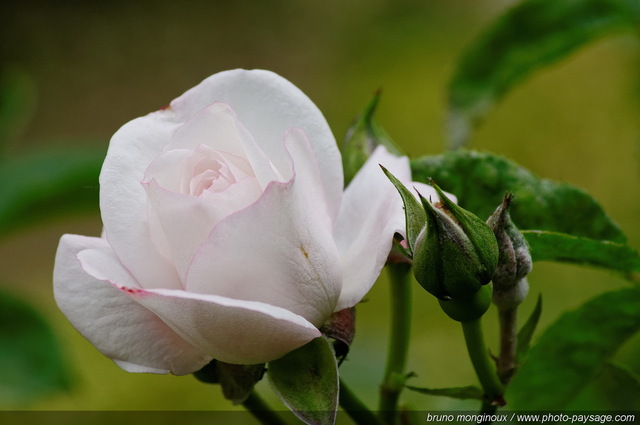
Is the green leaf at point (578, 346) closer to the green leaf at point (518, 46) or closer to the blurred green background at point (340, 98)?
the blurred green background at point (340, 98)

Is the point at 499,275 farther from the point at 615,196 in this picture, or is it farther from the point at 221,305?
the point at 615,196

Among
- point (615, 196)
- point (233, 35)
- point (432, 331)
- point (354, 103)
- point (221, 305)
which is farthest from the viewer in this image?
point (233, 35)

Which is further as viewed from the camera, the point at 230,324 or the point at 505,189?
the point at 505,189

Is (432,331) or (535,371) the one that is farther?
(432,331)

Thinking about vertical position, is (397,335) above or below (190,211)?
below

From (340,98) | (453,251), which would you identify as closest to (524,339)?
(453,251)

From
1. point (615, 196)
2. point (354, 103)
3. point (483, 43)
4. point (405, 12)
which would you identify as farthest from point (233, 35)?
point (483, 43)

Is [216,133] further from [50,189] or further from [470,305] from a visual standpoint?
[50,189]
